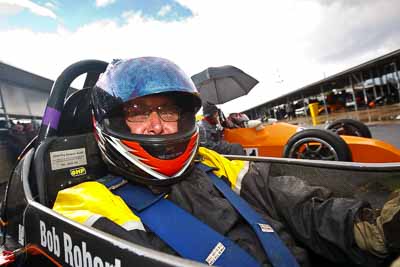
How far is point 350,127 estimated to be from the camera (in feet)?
12.1

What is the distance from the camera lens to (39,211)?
0.99 meters

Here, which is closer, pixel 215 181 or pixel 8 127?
pixel 215 181

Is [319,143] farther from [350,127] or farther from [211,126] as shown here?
[211,126]

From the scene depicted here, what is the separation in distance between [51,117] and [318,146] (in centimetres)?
253

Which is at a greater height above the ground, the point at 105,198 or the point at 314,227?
the point at 105,198

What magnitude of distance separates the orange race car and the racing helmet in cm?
194

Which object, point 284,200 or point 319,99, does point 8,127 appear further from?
point 319,99

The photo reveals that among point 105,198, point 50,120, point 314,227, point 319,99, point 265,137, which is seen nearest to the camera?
point 105,198

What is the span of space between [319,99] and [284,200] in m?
26.1

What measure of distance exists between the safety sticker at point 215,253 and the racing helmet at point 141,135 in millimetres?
331

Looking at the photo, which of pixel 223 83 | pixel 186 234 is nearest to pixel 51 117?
pixel 186 234

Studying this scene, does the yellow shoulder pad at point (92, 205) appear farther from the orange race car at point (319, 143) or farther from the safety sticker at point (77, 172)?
the orange race car at point (319, 143)

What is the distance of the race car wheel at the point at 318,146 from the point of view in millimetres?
2695

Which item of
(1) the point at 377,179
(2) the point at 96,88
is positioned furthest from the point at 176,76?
(1) the point at 377,179
